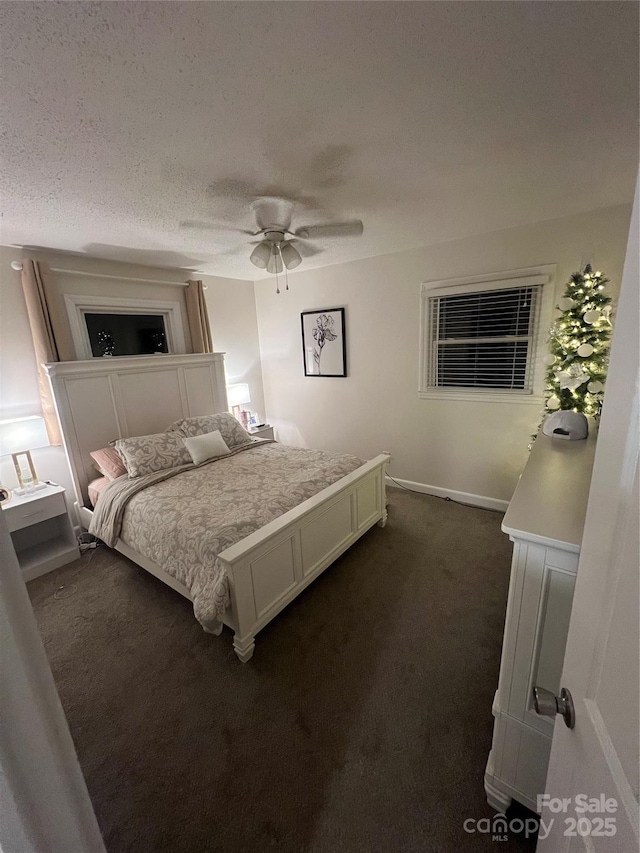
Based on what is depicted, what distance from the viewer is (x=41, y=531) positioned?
9.45ft

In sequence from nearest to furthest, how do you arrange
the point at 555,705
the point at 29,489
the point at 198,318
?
1. the point at 555,705
2. the point at 29,489
3. the point at 198,318

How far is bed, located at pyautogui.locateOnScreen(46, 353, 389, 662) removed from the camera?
1.84 metres

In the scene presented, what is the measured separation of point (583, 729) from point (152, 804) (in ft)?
5.23

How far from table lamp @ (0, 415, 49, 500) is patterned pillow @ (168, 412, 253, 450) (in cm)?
99

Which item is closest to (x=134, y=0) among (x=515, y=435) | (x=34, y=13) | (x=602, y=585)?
(x=34, y=13)

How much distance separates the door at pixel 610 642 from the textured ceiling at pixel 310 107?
0.99 metres

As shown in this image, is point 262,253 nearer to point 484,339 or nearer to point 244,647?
point 484,339

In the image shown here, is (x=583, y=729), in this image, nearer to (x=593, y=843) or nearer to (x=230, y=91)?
(x=593, y=843)

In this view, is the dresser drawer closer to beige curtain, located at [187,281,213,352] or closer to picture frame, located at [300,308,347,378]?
beige curtain, located at [187,281,213,352]

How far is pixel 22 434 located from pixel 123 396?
2.82ft

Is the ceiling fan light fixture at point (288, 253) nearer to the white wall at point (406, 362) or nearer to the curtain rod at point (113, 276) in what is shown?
the white wall at point (406, 362)

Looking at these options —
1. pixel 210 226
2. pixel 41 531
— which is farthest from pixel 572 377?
pixel 41 531

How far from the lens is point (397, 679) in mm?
1689

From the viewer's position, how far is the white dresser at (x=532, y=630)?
0.99 meters
